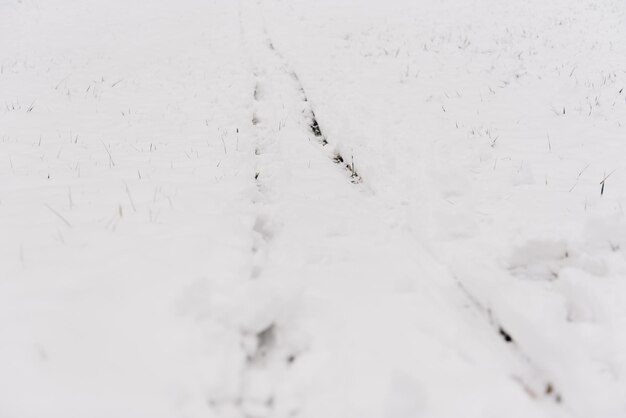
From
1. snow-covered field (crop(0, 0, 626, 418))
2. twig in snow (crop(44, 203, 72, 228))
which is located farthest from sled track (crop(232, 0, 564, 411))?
twig in snow (crop(44, 203, 72, 228))

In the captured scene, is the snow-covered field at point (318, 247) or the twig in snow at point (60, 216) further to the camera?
the twig in snow at point (60, 216)

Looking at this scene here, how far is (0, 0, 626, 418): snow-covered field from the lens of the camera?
2055mm

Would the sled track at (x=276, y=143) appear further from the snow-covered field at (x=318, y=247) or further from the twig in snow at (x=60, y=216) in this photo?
the twig in snow at (x=60, y=216)

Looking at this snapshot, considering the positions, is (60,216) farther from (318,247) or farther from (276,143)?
(276,143)

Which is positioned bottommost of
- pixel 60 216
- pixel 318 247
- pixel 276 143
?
pixel 318 247

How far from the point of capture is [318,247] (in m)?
3.30

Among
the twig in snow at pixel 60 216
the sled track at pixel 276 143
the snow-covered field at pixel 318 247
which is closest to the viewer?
the snow-covered field at pixel 318 247

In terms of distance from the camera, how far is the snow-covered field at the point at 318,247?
2.05 metres

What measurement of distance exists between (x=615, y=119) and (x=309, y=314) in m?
5.55

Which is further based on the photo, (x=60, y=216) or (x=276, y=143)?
(x=276, y=143)

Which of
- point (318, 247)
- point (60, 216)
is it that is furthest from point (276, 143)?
point (60, 216)

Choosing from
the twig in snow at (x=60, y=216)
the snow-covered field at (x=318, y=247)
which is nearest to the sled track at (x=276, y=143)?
the snow-covered field at (x=318, y=247)

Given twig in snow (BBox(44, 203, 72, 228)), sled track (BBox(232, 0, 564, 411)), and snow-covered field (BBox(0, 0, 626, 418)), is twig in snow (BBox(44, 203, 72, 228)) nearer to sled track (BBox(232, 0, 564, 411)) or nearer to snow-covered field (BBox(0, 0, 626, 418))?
snow-covered field (BBox(0, 0, 626, 418))

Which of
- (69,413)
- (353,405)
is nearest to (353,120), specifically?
(353,405)
